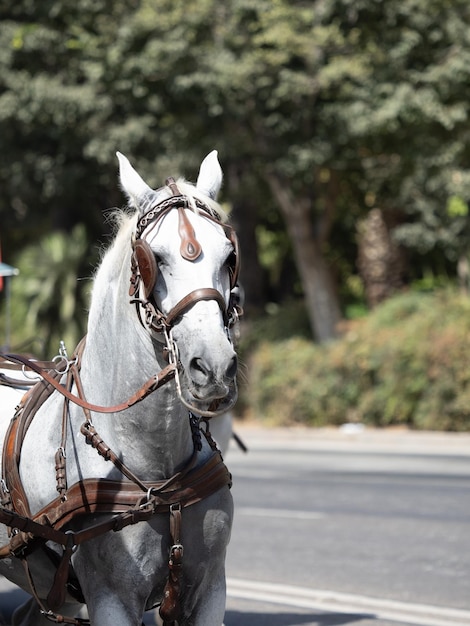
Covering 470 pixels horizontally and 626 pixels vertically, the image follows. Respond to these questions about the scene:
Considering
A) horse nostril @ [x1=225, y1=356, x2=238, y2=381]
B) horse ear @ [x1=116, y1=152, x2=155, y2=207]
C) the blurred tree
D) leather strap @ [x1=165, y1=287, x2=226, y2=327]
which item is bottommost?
horse nostril @ [x1=225, y1=356, x2=238, y2=381]

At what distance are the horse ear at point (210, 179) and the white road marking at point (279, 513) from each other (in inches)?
286

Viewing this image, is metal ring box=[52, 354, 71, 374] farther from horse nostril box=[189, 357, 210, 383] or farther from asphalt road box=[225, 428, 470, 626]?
asphalt road box=[225, 428, 470, 626]

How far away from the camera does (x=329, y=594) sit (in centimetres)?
778

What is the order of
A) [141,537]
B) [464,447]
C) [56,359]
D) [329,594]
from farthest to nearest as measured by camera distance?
[464,447] → [329,594] → [56,359] → [141,537]

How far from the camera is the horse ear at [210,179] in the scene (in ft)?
14.6

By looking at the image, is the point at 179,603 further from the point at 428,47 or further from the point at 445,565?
the point at 428,47

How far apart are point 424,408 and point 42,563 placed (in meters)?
16.8

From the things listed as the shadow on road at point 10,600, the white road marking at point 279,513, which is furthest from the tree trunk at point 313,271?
the shadow on road at point 10,600

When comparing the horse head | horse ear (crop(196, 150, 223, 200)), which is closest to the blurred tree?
horse ear (crop(196, 150, 223, 200))

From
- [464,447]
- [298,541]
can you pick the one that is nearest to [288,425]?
[464,447]

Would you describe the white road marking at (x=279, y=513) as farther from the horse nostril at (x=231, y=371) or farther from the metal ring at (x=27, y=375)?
the horse nostril at (x=231, y=371)

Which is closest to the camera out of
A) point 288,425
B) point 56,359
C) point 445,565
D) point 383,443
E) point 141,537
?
point 141,537

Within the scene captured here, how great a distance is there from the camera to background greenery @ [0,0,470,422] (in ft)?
68.4

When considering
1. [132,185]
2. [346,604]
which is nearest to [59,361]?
[132,185]
